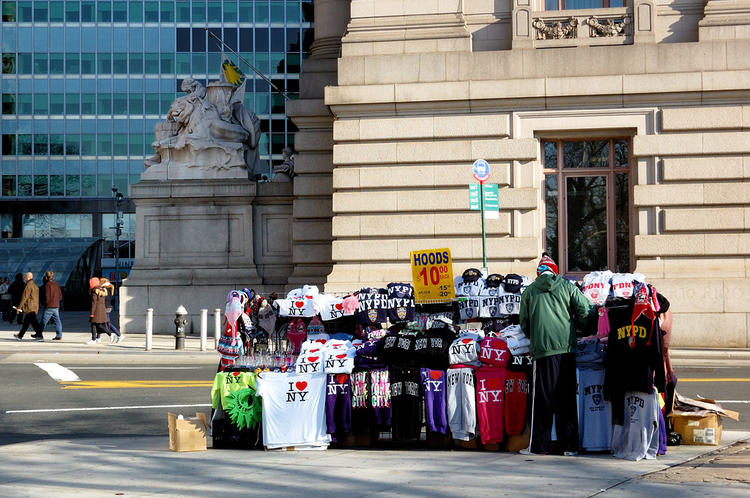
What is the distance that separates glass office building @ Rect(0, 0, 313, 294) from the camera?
76.2 metres

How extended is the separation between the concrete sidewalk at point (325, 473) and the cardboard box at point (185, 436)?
0.42 ft

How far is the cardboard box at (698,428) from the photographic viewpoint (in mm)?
10781

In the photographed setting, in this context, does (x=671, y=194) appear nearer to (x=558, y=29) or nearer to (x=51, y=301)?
(x=558, y=29)

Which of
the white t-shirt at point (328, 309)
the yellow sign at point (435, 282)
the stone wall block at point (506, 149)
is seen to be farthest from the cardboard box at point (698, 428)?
the stone wall block at point (506, 149)

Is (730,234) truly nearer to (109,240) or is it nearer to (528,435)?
(528,435)

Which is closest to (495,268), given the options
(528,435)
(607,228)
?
(607,228)

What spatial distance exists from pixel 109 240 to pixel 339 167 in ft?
181

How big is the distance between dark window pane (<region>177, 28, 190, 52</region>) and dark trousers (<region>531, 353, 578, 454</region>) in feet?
226

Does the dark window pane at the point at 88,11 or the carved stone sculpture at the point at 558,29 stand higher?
the dark window pane at the point at 88,11

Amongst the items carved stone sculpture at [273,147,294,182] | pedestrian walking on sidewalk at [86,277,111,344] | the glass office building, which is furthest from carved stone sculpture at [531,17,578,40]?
the glass office building

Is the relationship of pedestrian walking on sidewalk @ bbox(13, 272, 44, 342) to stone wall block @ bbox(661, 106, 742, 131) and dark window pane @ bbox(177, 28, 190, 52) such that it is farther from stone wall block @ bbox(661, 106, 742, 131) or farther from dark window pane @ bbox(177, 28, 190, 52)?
dark window pane @ bbox(177, 28, 190, 52)

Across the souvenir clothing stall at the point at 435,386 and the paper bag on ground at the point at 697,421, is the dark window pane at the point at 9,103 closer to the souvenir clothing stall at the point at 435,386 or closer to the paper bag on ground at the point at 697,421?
the souvenir clothing stall at the point at 435,386

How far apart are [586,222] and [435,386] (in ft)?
44.0

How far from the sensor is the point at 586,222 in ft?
78.0
